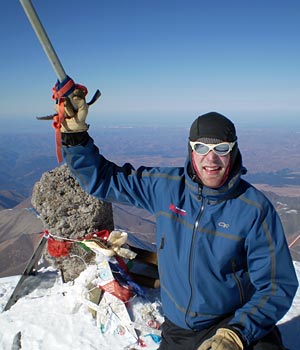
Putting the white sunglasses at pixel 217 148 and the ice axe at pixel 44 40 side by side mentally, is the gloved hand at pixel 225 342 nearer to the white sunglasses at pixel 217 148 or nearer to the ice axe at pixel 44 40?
→ the white sunglasses at pixel 217 148

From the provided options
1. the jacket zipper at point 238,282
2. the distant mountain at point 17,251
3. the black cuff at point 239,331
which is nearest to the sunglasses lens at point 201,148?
the jacket zipper at point 238,282

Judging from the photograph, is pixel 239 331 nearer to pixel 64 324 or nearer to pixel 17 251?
pixel 64 324

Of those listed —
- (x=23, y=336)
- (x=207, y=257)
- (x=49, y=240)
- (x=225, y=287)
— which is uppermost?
(x=207, y=257)

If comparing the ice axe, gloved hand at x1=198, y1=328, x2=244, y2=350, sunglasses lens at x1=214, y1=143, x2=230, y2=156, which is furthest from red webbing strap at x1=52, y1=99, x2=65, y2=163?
gloved hand at x1=198, y1=328, x2=244, y2=350

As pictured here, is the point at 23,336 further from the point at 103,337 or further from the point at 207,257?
the point at 207,257

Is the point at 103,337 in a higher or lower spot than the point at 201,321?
lower

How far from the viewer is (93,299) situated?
4.36 m

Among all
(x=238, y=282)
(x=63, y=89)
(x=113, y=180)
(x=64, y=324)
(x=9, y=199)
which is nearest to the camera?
(x=63, y=89)

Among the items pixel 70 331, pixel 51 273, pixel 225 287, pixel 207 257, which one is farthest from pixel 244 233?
pixel 51 273

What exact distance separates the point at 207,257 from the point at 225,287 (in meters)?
0.31

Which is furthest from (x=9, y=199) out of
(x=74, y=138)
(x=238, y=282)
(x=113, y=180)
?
(x=238, y=282)

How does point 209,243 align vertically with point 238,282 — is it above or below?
above

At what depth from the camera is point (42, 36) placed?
7.09 ft

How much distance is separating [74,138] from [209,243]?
1356mm
